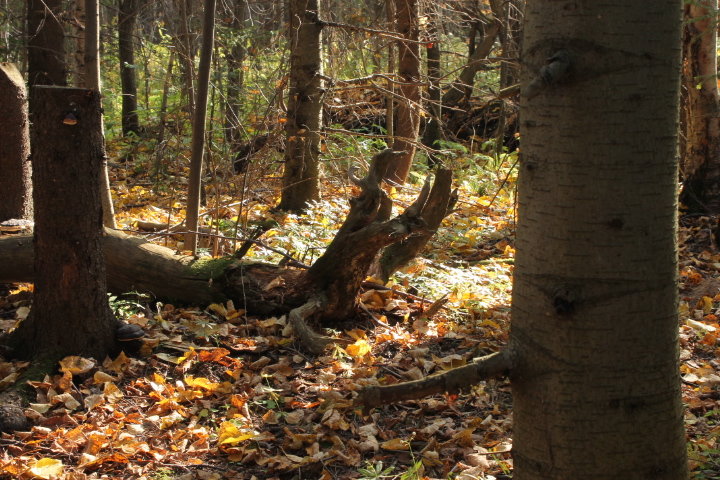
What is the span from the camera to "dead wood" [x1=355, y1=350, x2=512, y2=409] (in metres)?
1.72

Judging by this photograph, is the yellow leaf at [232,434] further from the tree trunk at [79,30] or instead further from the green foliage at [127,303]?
the tree trunk at [79,30]

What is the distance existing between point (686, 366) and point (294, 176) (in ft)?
17.7

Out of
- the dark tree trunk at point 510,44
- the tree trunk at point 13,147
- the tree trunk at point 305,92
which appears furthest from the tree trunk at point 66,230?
the dark tree trunk at point 510,44

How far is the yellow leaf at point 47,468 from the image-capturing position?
3.08 metres

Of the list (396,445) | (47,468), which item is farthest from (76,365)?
(396,445)

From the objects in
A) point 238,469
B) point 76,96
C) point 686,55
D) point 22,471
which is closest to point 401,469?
point 238,469

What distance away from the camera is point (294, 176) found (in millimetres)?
8469

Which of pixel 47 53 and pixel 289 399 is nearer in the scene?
pixel 289 399

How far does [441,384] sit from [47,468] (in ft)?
7.53

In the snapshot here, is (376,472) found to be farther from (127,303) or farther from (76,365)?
(127,303)

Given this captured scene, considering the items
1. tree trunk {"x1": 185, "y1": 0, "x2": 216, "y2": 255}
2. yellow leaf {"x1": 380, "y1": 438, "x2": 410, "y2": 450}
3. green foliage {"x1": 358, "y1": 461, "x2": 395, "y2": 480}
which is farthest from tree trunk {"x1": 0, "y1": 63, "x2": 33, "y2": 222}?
green foliage {"x1": 358, "y1": 461, "x2": 395, "y2": 480}

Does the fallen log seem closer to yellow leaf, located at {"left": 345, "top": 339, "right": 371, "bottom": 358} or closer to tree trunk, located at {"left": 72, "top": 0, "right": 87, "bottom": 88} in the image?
yellow leaf, located at {"left": 345, "top": 339, "right": 371, "bottom": 358}

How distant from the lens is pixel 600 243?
1.62 m

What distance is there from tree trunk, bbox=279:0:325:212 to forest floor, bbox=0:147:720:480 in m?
2.54
